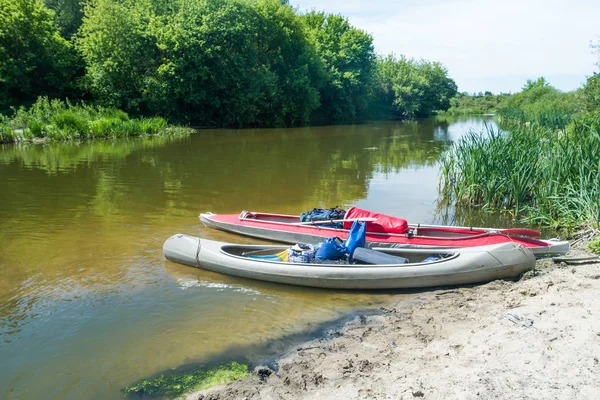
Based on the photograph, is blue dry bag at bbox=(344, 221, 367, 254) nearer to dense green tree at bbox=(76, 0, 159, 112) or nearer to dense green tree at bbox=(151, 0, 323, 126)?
dense green tree at bbox=(151, 0, 323, 126)

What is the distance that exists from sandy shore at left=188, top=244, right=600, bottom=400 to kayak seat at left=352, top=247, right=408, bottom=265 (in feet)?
2.69

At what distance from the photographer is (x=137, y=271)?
6.75 metres

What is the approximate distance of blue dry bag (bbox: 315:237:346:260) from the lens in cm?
638

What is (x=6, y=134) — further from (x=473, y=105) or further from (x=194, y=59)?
(x=473, y=105)

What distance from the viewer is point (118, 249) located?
7.64 metres

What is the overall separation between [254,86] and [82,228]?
25.2 meters

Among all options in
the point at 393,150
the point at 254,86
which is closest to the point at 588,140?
the point at 393,150

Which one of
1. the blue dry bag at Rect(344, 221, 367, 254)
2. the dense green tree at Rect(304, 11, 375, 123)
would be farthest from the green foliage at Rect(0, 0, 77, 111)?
the blue dry bag at Rect(344, 221, 367, 254)

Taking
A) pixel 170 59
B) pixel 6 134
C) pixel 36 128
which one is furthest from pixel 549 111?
pixel 6 134

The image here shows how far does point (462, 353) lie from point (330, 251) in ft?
8.63

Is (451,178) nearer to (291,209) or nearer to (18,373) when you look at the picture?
(291,209)

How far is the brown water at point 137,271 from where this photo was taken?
180 inches

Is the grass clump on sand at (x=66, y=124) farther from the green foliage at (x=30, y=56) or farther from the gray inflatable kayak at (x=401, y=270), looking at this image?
the gray inflatable kayak at (x=401, y=270)

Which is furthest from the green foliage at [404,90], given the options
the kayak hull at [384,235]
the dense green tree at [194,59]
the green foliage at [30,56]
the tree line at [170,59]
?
the kayak hull at [384,235]
